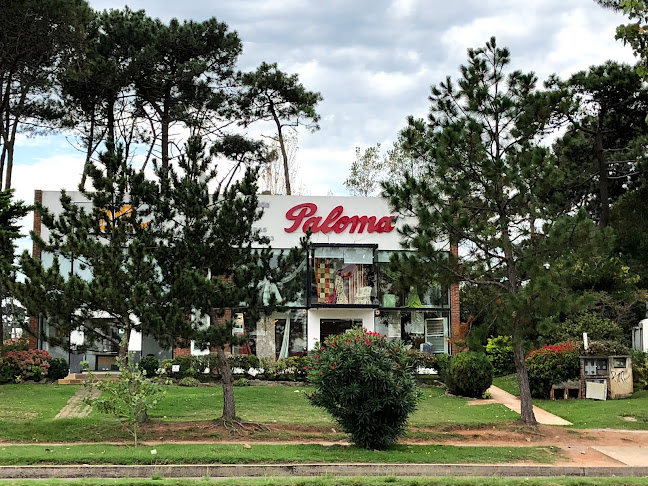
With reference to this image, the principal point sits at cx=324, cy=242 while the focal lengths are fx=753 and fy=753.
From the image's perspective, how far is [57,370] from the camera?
2442 centimetres

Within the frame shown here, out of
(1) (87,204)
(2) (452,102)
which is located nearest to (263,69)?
(1) (87,204)

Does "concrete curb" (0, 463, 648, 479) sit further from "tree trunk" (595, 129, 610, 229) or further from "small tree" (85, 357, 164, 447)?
"tree trunk" (595, 129, 610, 229)

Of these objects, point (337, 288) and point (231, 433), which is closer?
point (231, 433)

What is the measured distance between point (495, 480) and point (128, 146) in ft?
89.6

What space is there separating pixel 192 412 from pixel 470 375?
27.3ft

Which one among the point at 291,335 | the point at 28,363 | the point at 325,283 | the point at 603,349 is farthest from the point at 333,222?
the point at 28,363

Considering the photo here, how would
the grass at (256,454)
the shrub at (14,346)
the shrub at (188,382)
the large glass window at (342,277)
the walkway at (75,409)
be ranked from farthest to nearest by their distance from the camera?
the large glass window at (342,277), the shrub at (14,346), the shrub at (188,382), the walkway at (75,409), the grass at (256,454)

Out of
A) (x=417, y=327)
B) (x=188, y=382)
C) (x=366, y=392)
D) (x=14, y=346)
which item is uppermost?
(x=417, y=327)

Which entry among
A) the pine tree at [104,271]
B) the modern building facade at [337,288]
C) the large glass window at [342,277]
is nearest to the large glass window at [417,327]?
the modern building facade at [337,288]

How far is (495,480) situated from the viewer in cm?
1011

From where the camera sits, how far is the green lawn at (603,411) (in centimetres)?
1698

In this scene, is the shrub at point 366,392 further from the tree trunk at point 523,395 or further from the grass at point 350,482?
the tree trunk at point 523,395

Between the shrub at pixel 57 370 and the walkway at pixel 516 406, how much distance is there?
13752 mm

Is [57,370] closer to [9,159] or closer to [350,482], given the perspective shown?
[9,159]
